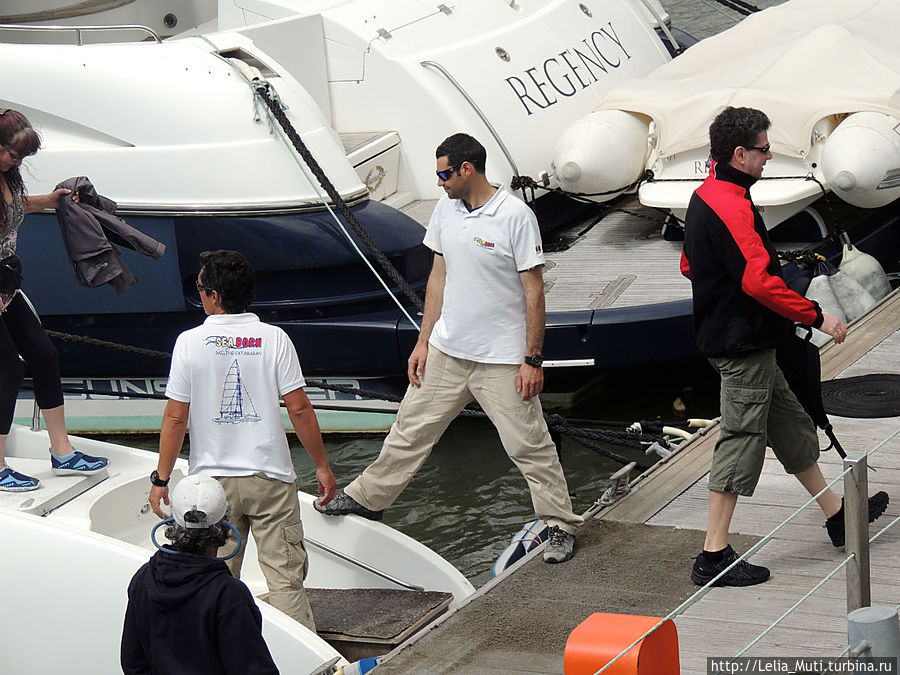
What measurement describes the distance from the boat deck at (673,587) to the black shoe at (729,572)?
0.10 feet

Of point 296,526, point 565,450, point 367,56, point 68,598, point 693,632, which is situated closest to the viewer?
point 693,632

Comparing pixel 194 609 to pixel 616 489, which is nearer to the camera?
pixel 194 609

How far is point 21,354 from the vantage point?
5461mm

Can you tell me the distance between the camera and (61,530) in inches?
202

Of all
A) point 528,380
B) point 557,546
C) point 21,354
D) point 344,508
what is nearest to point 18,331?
point 21,354

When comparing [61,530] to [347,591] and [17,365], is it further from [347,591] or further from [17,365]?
[347,591]

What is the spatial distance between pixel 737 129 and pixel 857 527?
1281mm

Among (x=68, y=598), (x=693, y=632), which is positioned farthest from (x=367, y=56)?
(x=693, y=632)

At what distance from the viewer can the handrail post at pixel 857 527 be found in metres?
3.36

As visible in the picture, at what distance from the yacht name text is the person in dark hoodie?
640 centimetres

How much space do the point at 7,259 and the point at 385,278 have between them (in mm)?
2925

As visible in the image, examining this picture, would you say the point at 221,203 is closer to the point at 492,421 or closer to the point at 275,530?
the point at 492,421

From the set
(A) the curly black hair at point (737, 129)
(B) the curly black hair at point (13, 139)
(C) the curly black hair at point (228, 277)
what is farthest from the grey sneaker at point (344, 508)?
(A) the curly black hair at point (737, 129)

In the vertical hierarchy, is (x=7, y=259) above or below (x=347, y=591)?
above
